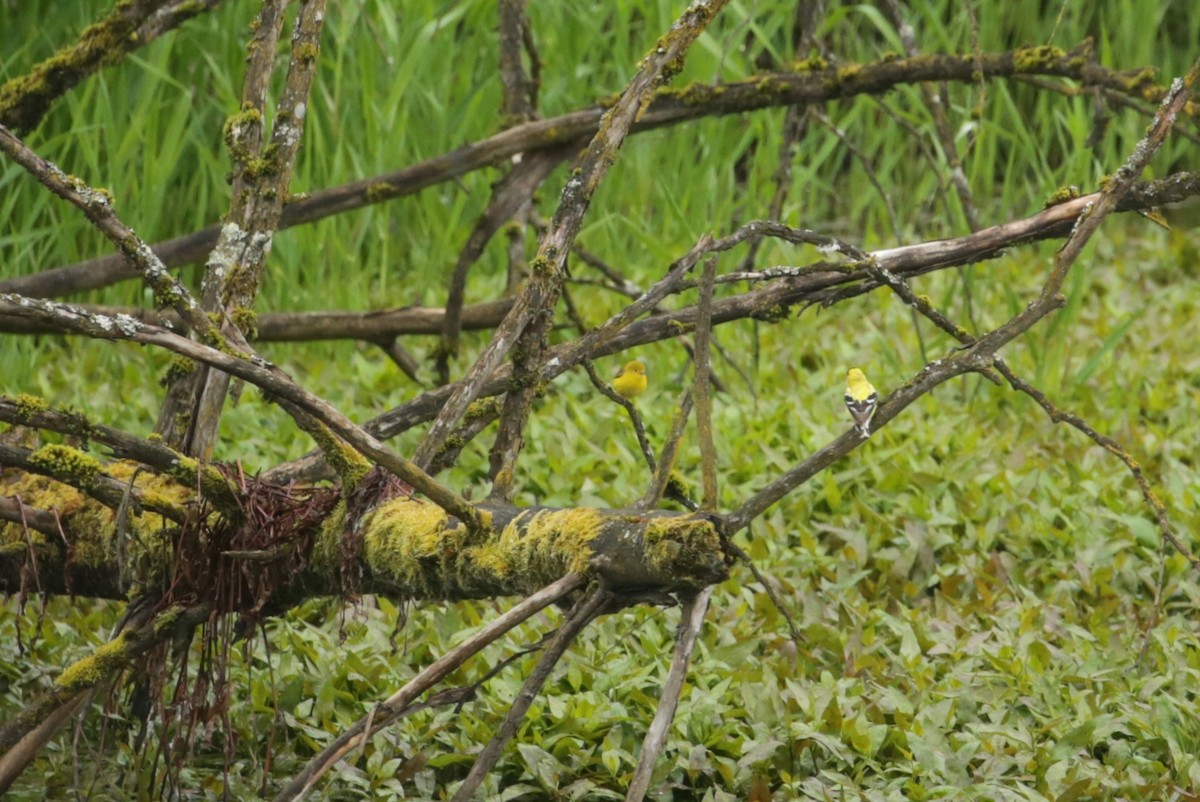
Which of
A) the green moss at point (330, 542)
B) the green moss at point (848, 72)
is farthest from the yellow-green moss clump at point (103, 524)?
the green moss at point (848, 72)

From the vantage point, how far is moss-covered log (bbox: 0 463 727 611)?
1.77m

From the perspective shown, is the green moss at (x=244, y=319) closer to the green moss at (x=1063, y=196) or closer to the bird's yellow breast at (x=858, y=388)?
the bird's yellow breast at (x=858, y=388)

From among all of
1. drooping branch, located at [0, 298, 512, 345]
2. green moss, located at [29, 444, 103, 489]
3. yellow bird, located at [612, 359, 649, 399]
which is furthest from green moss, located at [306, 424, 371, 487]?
drooping branch, located at [0, 298, 512, 345]

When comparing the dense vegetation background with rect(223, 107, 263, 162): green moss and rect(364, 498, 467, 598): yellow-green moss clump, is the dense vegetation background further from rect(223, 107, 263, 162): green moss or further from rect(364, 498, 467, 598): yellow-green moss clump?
rect(223, 107, 263, 162): green moss

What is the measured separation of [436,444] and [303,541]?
0.87 feet

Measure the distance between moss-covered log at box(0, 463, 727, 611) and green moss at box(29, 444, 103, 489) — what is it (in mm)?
88

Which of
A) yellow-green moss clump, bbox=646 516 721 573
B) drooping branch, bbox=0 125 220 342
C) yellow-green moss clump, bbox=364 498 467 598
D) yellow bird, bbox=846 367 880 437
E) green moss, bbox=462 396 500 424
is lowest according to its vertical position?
yellow-green moss clump, bbox=646 516 721 573

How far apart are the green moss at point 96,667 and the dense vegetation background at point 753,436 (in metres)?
0.11

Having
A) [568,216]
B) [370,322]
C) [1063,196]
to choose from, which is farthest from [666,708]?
[370,322]

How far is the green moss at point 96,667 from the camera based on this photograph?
7.17 ft

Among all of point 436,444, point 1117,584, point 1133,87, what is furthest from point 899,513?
point 436,444

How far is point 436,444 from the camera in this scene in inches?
86.3

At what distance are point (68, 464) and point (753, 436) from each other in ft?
8.18

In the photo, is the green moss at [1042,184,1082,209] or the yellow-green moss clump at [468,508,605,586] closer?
the yellow-green moss clump at [468,508,605,586]
